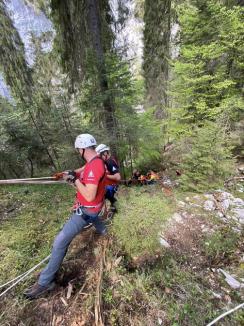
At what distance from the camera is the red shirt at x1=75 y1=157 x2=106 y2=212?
2.42m

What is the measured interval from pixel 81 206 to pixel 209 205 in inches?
120

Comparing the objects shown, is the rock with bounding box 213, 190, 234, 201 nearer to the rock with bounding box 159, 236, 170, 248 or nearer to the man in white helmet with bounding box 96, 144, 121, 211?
the rock with bounding box 159, 236, 170, 248

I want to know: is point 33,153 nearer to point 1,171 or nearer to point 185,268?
point 1,171

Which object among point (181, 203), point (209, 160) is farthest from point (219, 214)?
point (209, 160)

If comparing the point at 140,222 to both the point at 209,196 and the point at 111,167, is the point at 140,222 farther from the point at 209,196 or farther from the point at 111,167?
the point at 209,196

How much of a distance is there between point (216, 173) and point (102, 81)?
14.3 feet

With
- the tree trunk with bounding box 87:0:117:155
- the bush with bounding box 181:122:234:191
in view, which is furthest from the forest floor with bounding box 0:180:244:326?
the tree trunk with bounding box 87:0:117:155

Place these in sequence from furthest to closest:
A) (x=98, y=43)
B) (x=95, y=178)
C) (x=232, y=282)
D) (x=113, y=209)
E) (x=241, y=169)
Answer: (x=241, y=169) < (x=98, y=43) < (x=113, y=209) < (x=232, y=282) < (x=95, y=178)

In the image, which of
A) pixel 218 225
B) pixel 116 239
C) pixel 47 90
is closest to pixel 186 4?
pixel 47 90

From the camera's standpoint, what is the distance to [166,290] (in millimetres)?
2396

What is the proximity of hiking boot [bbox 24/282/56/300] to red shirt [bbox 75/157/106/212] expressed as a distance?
1114mm

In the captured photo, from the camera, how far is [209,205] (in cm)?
432

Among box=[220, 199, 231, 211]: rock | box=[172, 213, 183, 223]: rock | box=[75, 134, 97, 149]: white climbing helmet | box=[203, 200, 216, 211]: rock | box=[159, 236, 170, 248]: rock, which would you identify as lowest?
box=[220, 199, 231, 211]: rock

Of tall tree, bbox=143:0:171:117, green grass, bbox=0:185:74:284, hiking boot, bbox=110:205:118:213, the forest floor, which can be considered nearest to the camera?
the forest floor
